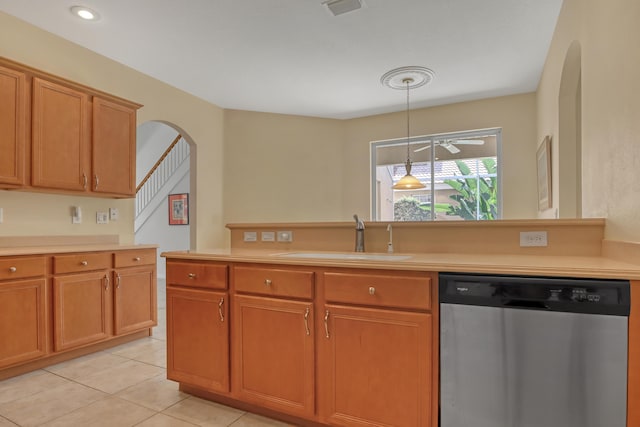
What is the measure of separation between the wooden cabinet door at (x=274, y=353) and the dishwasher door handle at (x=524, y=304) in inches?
34.8

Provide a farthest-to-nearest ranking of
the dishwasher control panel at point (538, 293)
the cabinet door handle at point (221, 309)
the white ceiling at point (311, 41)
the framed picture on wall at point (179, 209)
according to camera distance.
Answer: the framed picture on wall at point (179, 209)
the white ceiling at point (311, 41)
the cabinet door handle at point (221, 309)
the dishwasher control panel at point (538, 293)

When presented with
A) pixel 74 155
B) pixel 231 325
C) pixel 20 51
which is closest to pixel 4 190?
pixel 74 155

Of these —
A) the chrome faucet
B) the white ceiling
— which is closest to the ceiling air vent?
the white ceiling

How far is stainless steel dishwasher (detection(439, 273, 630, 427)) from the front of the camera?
1282mm

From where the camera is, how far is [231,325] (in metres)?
2.05

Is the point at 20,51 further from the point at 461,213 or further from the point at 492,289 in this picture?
the point at 461,213

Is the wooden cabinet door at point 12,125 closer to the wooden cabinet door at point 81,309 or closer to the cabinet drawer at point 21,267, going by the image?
the cabinet drawer at point 21,267

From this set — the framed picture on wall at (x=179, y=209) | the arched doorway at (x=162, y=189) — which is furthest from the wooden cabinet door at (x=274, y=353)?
the framed picture on wall at (x=179, y=209)

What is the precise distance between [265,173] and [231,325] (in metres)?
3.52

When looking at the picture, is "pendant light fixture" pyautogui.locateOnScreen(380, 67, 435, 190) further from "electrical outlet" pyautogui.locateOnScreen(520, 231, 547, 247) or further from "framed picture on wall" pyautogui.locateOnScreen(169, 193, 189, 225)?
"framed picture on wall" pyautogui.locateOnScreen(169, 193, 189, 225)

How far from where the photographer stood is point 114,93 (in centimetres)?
366

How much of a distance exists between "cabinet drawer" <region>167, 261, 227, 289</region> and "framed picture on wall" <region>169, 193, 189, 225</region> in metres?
4.78

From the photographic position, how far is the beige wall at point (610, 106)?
1.54m

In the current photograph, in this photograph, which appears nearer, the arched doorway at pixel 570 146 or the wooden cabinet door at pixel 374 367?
the wooden cabinet door at pixel 374 367
